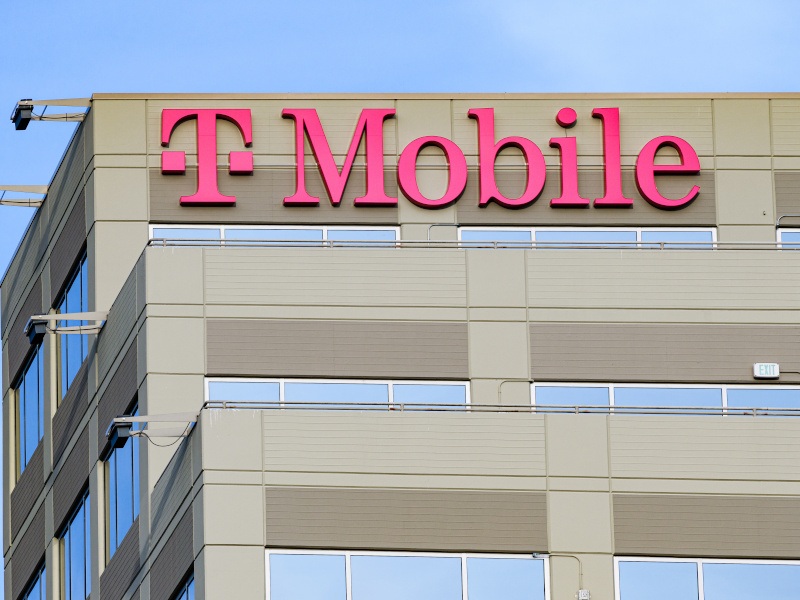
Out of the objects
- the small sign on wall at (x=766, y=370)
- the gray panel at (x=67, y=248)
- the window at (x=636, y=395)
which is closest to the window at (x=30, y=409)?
the gray panel at (x=67, y=248)

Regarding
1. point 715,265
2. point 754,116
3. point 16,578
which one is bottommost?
point 16,578

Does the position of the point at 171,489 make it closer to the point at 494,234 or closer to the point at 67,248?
the point at 494,234

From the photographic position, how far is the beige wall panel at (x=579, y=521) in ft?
156

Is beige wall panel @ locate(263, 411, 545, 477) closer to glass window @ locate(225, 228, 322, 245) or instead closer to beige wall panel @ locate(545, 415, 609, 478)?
beige wall panel @ locate(545, 415, 609, 478)

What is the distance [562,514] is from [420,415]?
3.27m

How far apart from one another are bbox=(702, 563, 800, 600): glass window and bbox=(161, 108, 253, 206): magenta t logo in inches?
622

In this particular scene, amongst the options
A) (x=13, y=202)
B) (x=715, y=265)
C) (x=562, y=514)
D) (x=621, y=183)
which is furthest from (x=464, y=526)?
(x=13, y=202)

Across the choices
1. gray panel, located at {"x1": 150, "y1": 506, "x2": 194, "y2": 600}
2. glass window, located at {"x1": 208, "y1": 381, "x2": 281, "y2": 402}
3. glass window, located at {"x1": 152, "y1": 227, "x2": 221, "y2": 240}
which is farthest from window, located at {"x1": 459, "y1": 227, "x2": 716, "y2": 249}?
gray panel, located at {"x1": 150, "y1": 506, "x2": 194, "y2": 600}

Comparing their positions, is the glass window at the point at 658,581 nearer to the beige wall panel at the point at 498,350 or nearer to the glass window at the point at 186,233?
the beige wall panel at the point at 498,350

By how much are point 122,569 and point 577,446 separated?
36.9 feet

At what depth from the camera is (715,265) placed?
5309cm

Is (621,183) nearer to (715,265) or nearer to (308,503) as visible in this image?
(715,265)

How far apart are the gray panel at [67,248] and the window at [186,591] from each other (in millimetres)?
12403

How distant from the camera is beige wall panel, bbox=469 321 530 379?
173ft
